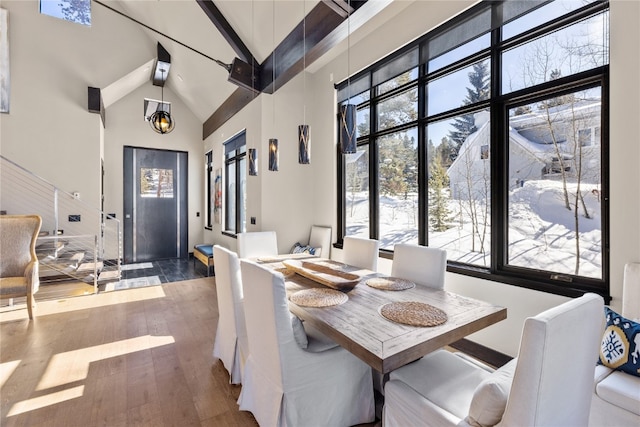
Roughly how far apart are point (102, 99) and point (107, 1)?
189 centimetres

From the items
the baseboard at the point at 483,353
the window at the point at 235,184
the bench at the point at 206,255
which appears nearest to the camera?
the baseboard at the point at 483,353

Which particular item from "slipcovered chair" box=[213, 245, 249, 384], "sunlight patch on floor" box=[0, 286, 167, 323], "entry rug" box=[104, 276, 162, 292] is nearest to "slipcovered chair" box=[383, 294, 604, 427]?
"slipcovered chair" box=[213, 245, 249, 384]

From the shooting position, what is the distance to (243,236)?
3.59 metres

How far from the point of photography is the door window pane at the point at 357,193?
Answer: 13.9 ft

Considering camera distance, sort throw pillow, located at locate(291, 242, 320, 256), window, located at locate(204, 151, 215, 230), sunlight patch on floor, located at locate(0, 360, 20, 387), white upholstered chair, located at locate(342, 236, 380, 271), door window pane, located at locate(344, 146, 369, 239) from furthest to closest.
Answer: window, located at locate(204, 151, 215, 230) → throw pillow, located at locate(291, 242, 320, 256) → door window pane, located at locate(344, 146, 369, 239) → white upholstered chair, located at locate(342, 236, 380, 271) → sunlight patch on floor, located at locate(0, 360, 20, 387)

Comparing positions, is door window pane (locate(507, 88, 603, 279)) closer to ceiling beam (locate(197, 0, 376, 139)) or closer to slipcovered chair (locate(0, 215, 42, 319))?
ceiling beam (locate(197, 0, 376, 139))

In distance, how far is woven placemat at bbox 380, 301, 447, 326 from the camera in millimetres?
1559

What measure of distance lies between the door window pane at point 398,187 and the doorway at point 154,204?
5.58 m

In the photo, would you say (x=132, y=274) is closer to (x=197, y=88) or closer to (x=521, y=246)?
(x=197, y=88)

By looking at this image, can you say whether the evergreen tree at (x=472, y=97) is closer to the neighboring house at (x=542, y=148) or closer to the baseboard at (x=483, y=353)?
the neighboring house at (x=542, y=148)

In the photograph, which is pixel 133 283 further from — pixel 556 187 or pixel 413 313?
pixel 556 187

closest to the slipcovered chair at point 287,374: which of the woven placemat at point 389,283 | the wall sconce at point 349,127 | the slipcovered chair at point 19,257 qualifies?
the woven placemat at point 389,283

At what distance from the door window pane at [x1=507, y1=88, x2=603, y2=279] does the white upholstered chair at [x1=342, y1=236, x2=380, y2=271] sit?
1198 millimetres

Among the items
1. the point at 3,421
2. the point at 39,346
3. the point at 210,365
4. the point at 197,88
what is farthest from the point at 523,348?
the point at 197,88
